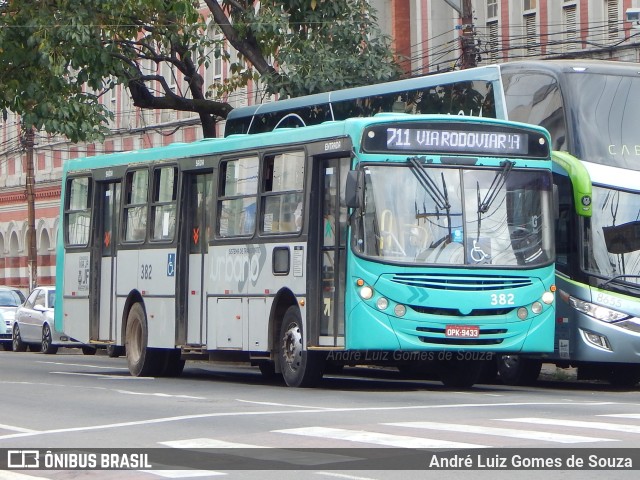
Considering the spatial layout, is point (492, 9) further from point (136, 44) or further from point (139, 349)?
point (139, 349)

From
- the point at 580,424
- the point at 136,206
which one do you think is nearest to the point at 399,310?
the point at 580,424

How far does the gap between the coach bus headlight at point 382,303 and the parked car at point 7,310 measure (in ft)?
78.7

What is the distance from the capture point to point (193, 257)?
20516 mm

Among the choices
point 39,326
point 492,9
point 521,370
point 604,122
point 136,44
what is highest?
point 492,9

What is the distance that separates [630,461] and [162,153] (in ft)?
40.9

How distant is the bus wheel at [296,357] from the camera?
1784 cm

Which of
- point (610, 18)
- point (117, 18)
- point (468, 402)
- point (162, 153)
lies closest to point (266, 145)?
point (162, 153)

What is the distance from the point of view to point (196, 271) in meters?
20.4

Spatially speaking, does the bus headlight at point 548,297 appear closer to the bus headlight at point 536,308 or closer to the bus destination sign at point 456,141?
the bus headlight at point 536,308

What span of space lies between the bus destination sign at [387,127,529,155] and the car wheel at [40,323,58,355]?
19.3m

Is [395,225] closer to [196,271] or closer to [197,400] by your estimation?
[197,400]

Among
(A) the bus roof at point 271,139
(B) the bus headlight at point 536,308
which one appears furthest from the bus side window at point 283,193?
(B) the bus headlight at point 536,308

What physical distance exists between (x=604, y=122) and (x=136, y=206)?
6698 mm

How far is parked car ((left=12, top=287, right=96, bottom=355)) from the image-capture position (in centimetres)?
3522
